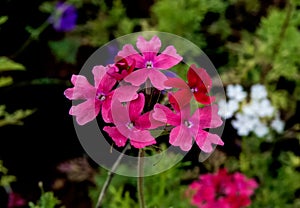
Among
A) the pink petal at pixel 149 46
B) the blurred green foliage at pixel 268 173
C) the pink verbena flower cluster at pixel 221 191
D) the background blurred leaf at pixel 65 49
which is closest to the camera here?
the pink petal at pixel 149 46

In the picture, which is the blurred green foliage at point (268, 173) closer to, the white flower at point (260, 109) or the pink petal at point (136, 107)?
the white flower at point (260, 109)

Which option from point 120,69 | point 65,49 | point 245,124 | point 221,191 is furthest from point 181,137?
point 65,49

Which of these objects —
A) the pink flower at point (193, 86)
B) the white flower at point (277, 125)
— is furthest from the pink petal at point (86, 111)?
the white flower at point (277, 125)

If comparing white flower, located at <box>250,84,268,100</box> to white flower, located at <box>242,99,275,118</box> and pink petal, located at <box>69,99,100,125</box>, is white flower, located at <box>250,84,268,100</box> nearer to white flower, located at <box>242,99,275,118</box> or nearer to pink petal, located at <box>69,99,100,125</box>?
white flower, located at <box>242,99,275,118</box>

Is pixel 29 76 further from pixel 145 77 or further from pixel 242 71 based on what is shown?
pixel 145 77

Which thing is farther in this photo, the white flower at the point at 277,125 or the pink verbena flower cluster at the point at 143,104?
the white flower at the point at 277,125

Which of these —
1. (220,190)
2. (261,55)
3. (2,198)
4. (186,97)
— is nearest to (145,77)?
(186,97)

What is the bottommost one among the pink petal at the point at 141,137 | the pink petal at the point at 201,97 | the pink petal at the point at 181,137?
the pink petal at the point at 181,137
